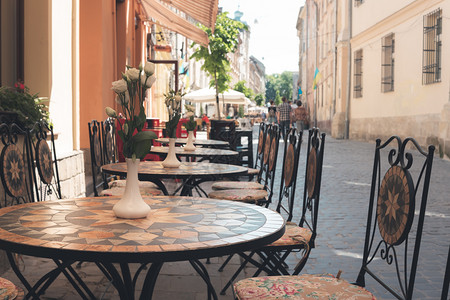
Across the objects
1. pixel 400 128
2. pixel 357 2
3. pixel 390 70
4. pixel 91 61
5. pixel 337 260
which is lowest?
pixel 337 260

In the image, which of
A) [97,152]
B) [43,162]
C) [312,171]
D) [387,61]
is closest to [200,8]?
[97,152]

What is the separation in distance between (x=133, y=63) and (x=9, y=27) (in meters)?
8.44

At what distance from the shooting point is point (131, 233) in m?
2.08

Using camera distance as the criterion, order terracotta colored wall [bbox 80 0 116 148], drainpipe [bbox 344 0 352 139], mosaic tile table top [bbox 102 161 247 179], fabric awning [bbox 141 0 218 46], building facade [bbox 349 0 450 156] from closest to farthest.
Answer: mosaic tile table top [bbox 102 161 247 179]
terracotta colored wall [bbox 80 0 116 148]
fabric awning [bbox 141 0 218 46]
building facade [bbox 349 0 450 156]
drainpipe [bbox 344 0 352 139]

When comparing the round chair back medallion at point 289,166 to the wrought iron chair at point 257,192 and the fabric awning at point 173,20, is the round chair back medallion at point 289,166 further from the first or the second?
the fabric awning at point 173,20

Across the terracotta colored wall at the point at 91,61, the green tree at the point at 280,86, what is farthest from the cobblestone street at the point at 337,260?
the green tree at the point at 280,86

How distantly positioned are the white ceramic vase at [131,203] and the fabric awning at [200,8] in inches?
335

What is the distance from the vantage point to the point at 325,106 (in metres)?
32.2

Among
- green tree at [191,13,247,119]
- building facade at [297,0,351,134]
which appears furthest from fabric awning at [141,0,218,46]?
building facade at [297,0,351,134]

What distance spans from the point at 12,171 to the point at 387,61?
711 inches

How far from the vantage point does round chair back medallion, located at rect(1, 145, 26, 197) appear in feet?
9.79

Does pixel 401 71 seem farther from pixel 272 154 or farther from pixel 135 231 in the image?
pixel 135 231

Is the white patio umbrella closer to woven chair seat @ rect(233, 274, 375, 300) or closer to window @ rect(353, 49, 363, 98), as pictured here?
window @ rect(353, 49, 363, 98)

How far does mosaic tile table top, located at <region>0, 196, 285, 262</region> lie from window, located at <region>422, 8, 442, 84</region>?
13.0 m
